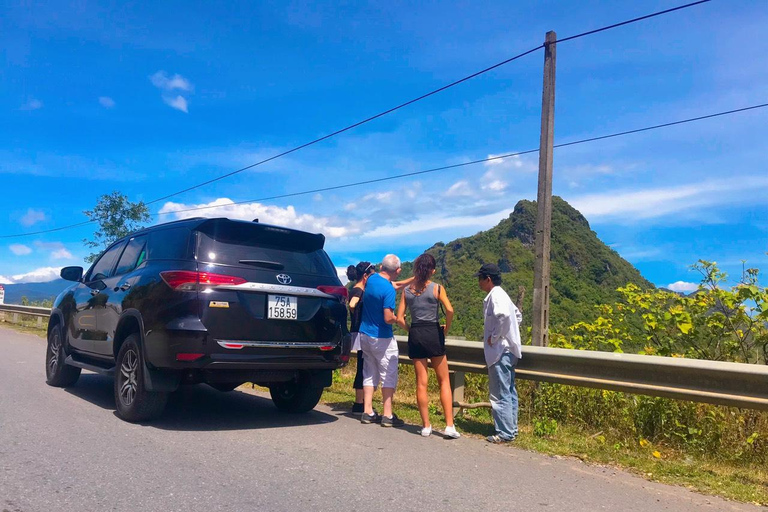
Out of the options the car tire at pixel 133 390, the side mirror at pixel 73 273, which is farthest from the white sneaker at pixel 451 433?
the side mirror at pixel 73 273

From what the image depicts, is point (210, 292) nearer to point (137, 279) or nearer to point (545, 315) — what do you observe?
point (137, 279)

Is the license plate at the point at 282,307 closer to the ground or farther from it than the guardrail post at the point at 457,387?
farther from it

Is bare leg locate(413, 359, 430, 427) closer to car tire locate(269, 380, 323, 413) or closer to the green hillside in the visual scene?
car tire locate(269, 380, 323, 413)

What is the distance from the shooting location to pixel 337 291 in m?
6.18

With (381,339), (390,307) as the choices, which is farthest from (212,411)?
(390,307)

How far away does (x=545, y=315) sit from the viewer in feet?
25.1

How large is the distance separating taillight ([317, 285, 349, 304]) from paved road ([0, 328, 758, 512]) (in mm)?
1307

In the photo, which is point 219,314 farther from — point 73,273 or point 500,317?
point 73,273

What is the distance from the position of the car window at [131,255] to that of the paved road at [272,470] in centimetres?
152

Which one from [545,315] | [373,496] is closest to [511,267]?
[545,315]

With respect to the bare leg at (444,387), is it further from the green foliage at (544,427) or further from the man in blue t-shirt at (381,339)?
the green foliage at (544,427)

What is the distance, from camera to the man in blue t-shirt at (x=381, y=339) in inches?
247

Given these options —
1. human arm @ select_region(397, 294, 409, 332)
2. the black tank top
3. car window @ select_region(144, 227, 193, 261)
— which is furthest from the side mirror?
human arm @ select_region(397, 294, 409, 332)

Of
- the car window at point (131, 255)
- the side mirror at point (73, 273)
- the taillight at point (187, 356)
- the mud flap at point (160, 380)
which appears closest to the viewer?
the taillight at point (187, 356)
